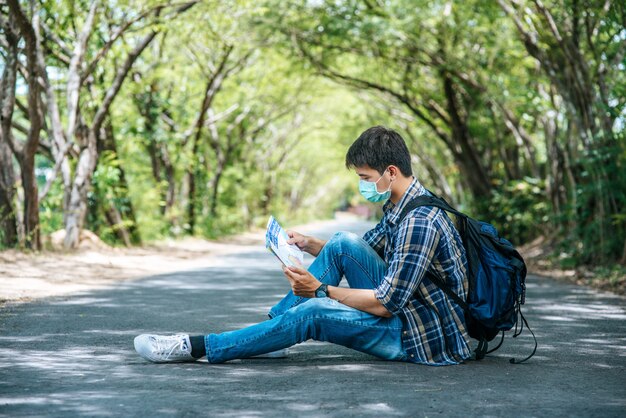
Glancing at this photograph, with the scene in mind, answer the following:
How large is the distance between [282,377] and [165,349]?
809 millimetres

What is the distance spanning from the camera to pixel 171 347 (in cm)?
531

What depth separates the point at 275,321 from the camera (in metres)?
5.16

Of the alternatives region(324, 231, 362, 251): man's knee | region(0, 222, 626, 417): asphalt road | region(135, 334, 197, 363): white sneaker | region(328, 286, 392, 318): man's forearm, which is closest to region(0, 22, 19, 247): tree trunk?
region(0, 222, 626, 417): asphalt road

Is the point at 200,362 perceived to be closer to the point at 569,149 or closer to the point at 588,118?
the point at 588,118

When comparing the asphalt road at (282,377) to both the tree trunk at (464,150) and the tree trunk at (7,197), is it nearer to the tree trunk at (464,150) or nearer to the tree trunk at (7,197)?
the tree trunk at (7,197)

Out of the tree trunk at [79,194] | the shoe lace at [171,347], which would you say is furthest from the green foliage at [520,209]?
the shoe lace at [171,347]

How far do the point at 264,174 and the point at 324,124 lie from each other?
13.8ft

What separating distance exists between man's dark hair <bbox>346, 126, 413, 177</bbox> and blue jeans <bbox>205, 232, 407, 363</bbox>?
0.59 metres

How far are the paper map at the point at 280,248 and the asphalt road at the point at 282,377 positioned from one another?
2.25ft

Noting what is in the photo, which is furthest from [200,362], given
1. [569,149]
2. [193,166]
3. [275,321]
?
[193,166]

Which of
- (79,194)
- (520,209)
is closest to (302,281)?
(79,194)

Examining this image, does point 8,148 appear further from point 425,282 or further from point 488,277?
point 488,277

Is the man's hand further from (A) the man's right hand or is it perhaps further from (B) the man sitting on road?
(A) the man's right hand

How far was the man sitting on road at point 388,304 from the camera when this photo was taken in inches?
195
